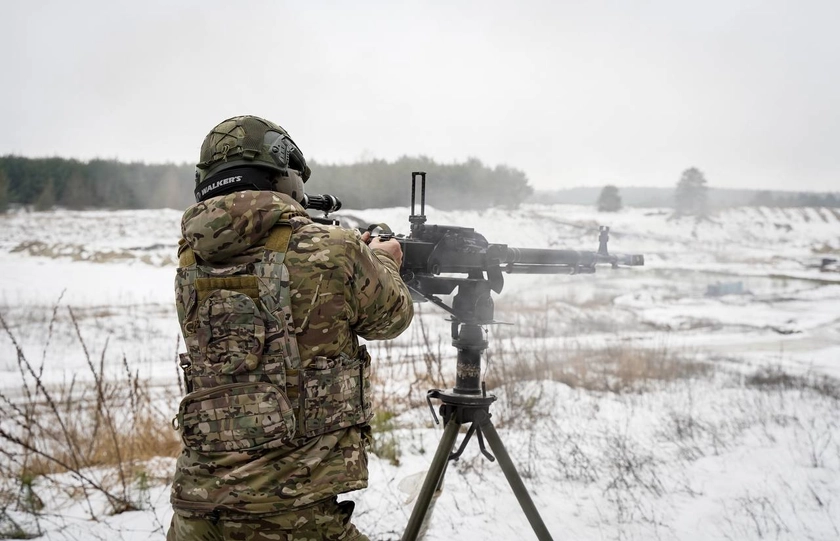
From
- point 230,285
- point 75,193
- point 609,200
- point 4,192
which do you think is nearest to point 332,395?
point 230,285

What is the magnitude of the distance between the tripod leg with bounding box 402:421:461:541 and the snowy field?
0.80 m

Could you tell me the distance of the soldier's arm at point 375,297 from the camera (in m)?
1.96

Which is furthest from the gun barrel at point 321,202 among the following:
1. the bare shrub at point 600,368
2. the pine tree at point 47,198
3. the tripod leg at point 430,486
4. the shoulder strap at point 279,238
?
the pine tree at point 47,198

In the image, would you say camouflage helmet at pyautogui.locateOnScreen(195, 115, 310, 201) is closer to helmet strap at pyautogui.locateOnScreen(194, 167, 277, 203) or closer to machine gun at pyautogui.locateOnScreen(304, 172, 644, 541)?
helmet strap at pyautogui.locateOnScreen(194, 167, 277, 203)

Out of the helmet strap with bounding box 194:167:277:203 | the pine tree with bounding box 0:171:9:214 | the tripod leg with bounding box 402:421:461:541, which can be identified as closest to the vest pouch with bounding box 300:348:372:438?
the helmet strap with bounding box 194:167:277:203

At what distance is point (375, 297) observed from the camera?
2006 mm

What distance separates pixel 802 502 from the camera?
3883 millimetres

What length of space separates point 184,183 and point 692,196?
19248 mm

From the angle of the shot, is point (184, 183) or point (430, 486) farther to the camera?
point (184, 183)

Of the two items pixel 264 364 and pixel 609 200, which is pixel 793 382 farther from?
pixel 609 200

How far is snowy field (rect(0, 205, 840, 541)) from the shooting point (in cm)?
384

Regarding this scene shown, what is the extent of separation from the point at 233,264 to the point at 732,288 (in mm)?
18288

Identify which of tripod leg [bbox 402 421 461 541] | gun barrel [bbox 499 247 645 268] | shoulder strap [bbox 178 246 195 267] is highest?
shoulder strap [bbox 178 246 195 267]

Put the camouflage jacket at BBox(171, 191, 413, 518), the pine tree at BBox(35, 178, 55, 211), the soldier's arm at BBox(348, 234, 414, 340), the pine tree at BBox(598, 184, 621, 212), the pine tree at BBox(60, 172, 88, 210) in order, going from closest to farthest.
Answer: the camouflage jacket at BBox(171, 191, 413, 518), the soldier's arm at BBox(348, 234, 414, 340), the pine tree at BBox(35, 178, 55, 211), the pine tree at BBox(60, 172, 88, 210), the pine tree at BBox(598, 184, 621, 212)
